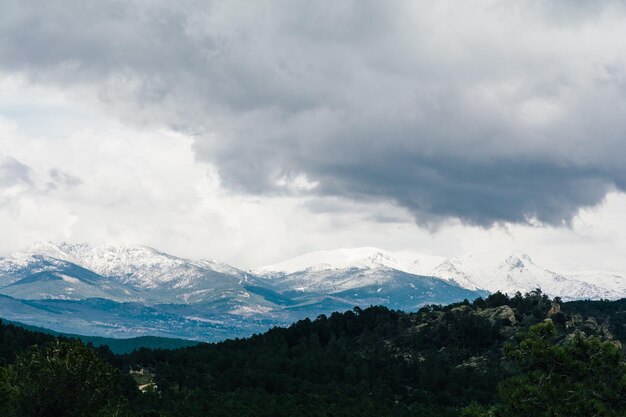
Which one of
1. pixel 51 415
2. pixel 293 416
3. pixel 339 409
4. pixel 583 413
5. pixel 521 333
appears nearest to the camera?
pixel 583 413

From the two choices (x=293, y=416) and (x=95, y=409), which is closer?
(x=95, y=409)

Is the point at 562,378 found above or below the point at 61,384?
above

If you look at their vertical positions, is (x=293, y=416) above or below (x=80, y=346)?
below

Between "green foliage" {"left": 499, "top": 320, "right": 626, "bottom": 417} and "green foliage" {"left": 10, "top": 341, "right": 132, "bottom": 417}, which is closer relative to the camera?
"green foliage" {"left": 499, "top": 320, "right": 626, "bottom": 417}

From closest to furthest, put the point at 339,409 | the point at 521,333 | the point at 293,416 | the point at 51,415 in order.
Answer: the point at 521,333
the point at 51,415
the point at 293,416
the point at 339,409

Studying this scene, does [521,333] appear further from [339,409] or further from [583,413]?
[339,409]

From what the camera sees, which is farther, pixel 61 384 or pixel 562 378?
pixel 61 384

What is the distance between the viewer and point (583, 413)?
71.3 metres

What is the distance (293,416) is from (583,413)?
113479mm

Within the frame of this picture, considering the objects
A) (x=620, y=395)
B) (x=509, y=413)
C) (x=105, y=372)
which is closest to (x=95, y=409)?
(x=105, y=372)

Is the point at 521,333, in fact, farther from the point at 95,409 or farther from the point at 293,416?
the point at 293,416

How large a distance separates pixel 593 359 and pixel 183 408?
127239mm

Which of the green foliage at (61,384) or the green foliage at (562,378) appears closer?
the green foliage at (562,378)

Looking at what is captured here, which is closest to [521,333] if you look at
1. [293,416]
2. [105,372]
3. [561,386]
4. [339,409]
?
[561,386]
